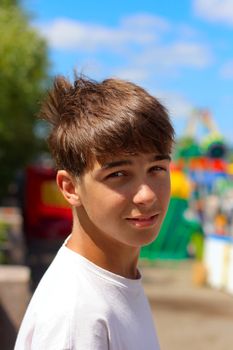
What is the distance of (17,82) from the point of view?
1443 cm

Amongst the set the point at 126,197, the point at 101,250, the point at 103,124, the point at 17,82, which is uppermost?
the point at 17,82

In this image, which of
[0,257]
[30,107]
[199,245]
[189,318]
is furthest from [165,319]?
[30,107]

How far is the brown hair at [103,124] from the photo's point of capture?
1.37 meters

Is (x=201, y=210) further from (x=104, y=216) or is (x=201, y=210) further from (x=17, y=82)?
(x=104, y=216)

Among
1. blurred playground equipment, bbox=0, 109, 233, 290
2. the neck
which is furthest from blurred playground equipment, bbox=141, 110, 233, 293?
the neck

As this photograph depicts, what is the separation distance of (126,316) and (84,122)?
407mm

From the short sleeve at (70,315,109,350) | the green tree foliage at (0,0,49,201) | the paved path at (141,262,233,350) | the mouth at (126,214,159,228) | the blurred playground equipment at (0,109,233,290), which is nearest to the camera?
the short sleeve at (70,315,109,350)

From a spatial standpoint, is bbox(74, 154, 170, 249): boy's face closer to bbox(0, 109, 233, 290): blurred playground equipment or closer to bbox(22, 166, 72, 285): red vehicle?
bbox(0, 109, 233, 290): blurred playground equipment

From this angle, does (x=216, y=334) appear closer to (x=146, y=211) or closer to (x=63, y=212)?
(x=146, y=211)

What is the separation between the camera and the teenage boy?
52.0 inches

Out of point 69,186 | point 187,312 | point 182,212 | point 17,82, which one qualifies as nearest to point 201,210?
point 182,212

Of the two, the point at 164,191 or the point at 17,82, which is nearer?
the point at 164,191

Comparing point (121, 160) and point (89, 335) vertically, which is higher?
point (121, 160)

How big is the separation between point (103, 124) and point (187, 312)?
6.74 metres
